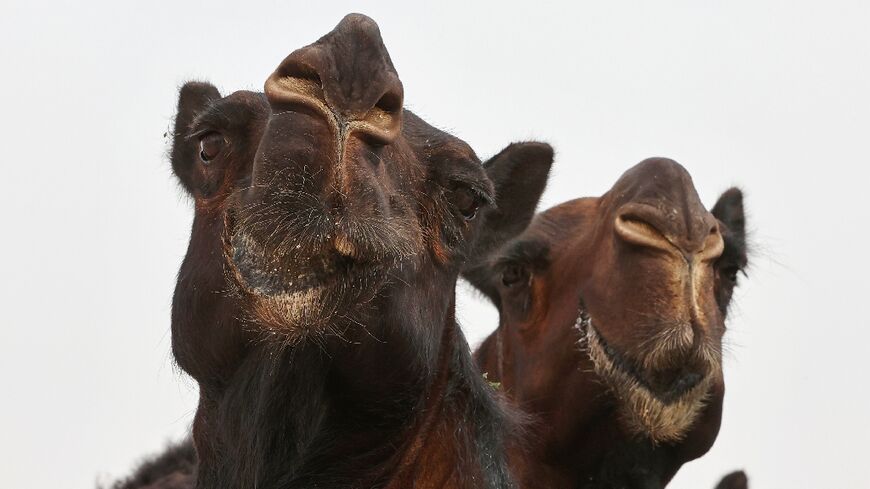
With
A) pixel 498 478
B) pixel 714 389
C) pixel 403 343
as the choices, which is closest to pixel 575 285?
pixel 714 389

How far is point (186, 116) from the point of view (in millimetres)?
6965

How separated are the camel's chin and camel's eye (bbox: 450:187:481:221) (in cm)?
281

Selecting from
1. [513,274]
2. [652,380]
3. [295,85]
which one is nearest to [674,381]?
[652,380]

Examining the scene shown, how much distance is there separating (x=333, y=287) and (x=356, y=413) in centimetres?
127

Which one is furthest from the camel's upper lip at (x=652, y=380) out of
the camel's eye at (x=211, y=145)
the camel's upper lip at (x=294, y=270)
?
the camel's upper lip at (x=294, y=270)

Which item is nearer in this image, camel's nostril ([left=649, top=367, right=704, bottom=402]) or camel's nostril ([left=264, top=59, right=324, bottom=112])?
camel's nostril ([left=264, top=59, right=324, bottom=112])

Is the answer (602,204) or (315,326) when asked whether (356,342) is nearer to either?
(315,326)

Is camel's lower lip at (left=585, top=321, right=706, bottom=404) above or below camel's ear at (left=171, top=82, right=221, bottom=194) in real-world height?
below

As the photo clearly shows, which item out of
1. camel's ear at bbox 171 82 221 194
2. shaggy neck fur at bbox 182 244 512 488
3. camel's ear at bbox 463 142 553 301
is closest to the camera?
shaggy neck fur at bbox 182 244 512 488

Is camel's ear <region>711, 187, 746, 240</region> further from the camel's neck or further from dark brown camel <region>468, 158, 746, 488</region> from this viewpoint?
the camel's neck

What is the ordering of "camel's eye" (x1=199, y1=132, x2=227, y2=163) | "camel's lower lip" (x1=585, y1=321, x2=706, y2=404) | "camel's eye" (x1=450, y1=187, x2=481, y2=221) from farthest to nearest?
"camel's lower lip" (x1=585, y1=321, x2=706, y2=404) → "camel's eye" (x1=450, y1=187, x2=481, y2=221) → "camel's eye" (x1=199, y1=132, x2=227, y2=163)

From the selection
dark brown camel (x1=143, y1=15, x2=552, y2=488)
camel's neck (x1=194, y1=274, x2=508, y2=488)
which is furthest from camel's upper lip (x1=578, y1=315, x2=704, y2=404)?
camel's neck (x1=194, y1=274, x2=508, y2=488)

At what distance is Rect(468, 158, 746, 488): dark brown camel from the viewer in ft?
26.3

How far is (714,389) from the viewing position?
848cm
